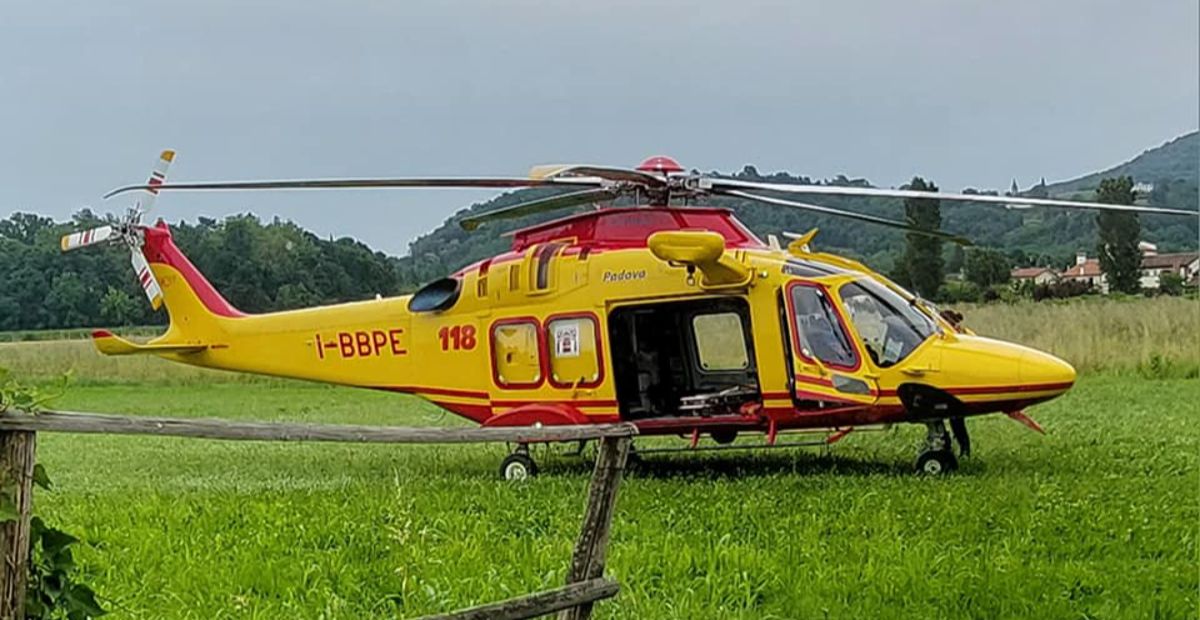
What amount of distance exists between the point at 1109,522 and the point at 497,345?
382 cm

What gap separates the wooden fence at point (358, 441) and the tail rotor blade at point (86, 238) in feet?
17.7

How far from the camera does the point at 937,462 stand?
6.78 m

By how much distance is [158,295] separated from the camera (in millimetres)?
8492

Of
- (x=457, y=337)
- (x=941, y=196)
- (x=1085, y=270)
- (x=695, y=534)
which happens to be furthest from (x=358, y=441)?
(x=1085, y=270)

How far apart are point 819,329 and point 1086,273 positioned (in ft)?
57.1

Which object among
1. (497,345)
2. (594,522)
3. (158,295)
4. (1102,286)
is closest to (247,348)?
(158,295)

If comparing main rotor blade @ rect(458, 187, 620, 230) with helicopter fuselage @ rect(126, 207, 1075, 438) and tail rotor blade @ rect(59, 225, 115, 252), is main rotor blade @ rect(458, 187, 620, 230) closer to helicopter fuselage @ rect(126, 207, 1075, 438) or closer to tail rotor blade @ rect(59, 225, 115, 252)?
helicopter fuselage @ rect(126, 207, 1075, 438)

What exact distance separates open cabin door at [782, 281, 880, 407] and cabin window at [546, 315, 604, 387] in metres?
1.20

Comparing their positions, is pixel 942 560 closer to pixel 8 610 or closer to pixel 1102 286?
pixel 8 610

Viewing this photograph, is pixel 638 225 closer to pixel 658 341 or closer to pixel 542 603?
pixel 658 341

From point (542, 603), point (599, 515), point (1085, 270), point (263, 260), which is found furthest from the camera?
point (1085, 270)

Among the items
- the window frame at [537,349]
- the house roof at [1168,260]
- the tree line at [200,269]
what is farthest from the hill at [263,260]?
the house roof at [1168,260]

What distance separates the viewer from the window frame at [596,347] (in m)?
7.17

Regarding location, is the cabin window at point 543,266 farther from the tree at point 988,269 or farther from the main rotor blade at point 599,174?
the tree at point 988,269
